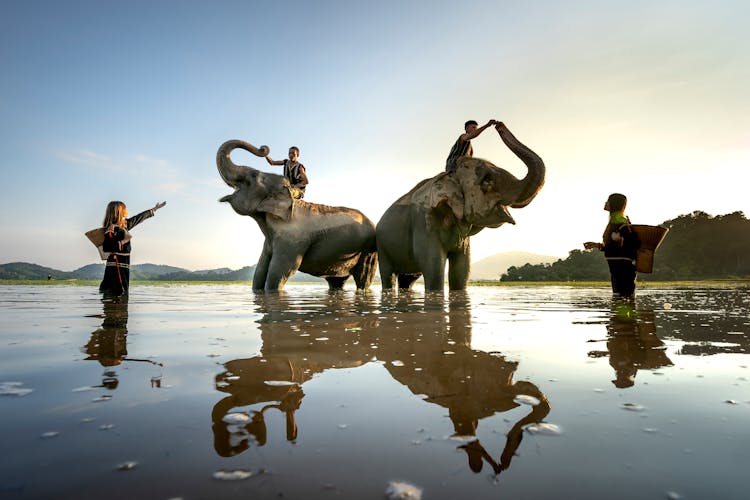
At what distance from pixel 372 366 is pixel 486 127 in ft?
25.7

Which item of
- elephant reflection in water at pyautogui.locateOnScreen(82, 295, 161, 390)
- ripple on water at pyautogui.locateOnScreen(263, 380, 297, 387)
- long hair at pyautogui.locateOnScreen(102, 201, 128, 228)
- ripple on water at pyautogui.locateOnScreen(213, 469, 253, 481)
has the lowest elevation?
ripple on water at pyautogui.locateOnScreen(213, 469, 253, 481)

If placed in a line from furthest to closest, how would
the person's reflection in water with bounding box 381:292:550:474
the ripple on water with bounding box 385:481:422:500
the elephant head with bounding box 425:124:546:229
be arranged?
the elephant head with bounding box 425:124:546:229 → the person's reflection in water with bounding box 381:292:550:474 → the ripple on water with bounding box 385:481:422:500

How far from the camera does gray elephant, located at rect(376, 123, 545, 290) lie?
8914mm

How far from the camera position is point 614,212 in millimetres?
7594

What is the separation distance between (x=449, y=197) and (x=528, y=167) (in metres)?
1.67

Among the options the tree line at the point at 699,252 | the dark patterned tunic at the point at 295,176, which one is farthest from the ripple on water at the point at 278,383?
the tree line at the point at 699,252

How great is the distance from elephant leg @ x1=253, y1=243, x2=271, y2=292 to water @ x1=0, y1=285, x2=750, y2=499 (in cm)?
826

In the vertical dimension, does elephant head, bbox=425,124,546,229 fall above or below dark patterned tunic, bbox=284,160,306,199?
below

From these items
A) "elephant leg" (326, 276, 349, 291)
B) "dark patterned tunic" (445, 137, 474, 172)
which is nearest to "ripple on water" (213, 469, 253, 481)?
"dark patterned tunic" (445, 137, 474, 172)

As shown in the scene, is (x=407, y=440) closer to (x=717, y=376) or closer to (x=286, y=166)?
(x=717, y=376)

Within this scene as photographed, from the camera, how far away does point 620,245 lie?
7559mm

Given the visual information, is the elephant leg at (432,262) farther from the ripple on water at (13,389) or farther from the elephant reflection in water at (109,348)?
the ripple on water at (13,389)

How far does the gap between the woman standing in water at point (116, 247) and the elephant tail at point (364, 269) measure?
6126 mm

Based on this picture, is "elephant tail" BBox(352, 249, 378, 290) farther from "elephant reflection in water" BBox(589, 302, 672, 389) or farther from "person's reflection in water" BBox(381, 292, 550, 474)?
"person's reflection in water" BBox(381, 292, 550, 474)
